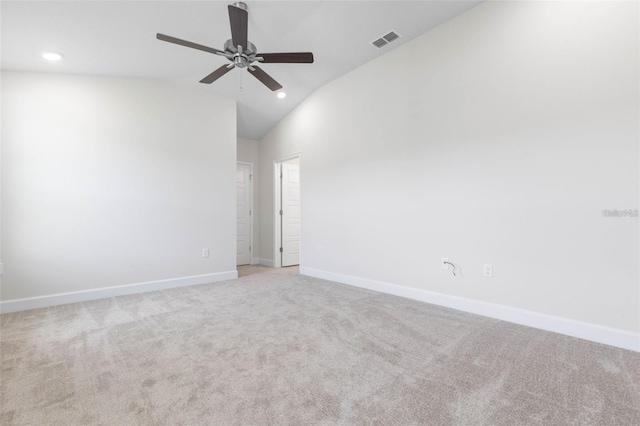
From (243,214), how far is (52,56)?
376cm

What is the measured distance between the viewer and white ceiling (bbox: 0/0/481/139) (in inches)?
100

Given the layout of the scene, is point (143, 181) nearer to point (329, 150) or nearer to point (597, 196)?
point (329, 150)

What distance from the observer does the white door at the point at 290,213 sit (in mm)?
5895

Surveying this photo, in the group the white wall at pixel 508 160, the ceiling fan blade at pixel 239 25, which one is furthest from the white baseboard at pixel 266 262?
the ceiling fan blade at pixel 239 25

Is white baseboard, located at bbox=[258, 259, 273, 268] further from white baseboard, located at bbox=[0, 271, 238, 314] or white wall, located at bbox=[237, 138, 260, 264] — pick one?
white baseboard, located at bbox=[0, 271, 238, 314]

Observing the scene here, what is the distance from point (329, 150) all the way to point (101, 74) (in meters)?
3.15

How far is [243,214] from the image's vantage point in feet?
20.2

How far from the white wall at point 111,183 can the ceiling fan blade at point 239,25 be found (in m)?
2.18

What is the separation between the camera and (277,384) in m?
1.72

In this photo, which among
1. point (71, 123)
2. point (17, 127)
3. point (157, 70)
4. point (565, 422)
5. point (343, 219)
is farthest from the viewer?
point (343, 219)

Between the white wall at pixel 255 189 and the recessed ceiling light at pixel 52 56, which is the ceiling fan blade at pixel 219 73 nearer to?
the recessed ceiling light at pixel 52 56

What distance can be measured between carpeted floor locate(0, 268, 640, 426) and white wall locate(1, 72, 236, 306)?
2.48 ft

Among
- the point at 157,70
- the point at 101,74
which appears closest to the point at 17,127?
the point at 101,74

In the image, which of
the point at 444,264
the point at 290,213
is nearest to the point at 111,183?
the point at 290,213
